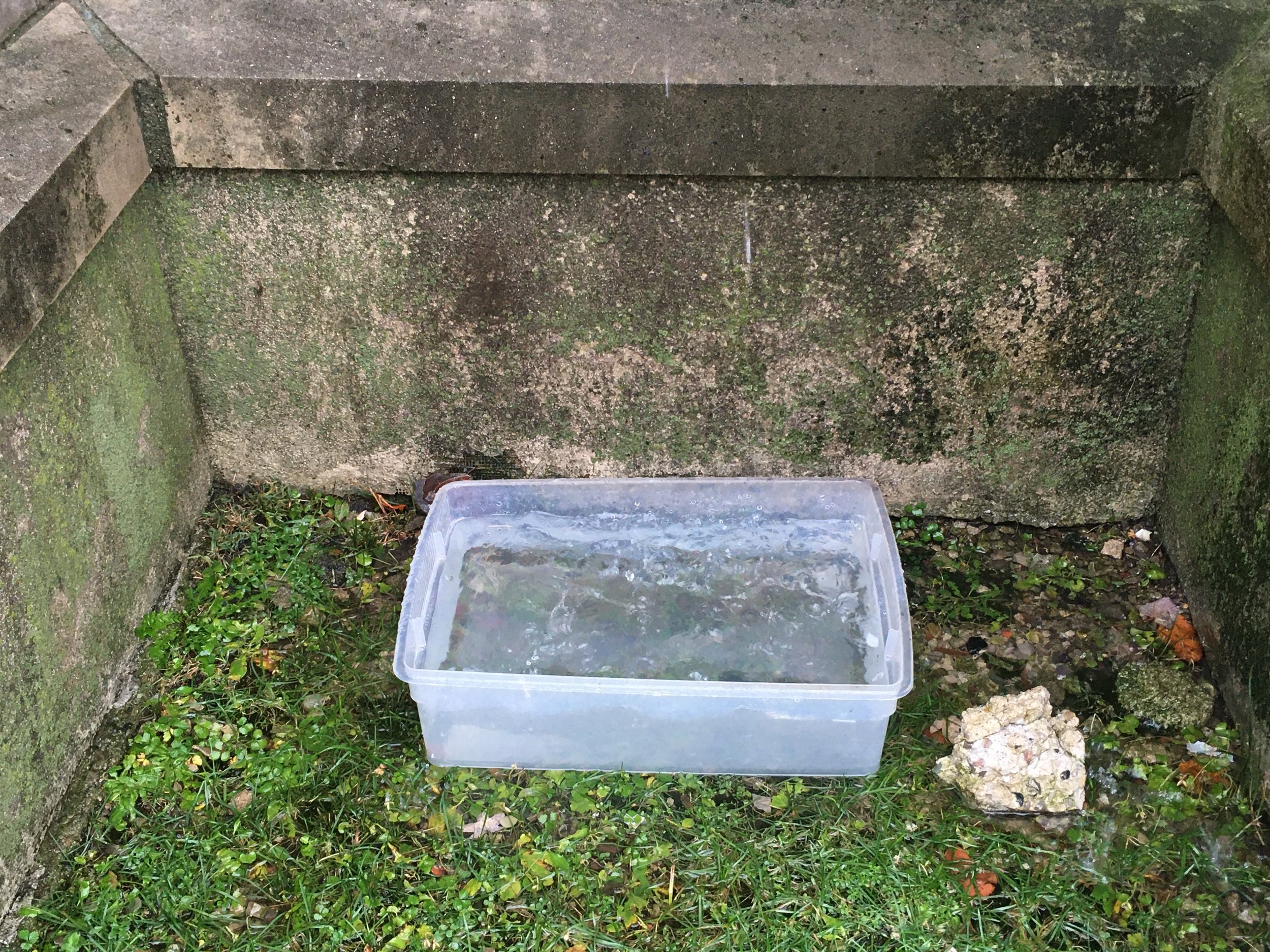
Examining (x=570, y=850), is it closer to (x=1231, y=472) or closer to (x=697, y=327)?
(x=697, y=327)

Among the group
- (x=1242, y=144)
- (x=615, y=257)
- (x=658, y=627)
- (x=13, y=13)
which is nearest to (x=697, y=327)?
(x=615, y=257)

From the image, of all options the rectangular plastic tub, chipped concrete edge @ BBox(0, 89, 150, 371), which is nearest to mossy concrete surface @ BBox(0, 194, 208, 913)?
chipped concrete edge @ BBox(0, 89, 150, 371)

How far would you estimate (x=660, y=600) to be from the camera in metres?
2.90

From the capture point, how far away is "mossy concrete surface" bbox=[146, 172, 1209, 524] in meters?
2.76

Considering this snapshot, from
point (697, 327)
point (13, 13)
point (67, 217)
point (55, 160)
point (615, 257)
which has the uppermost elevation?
point (13, 13)

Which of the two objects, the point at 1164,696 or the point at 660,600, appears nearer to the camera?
the point at 1164,696

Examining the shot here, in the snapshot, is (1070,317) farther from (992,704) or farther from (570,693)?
(570,693)

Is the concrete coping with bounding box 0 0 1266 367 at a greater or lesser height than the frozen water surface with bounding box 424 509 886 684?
greater

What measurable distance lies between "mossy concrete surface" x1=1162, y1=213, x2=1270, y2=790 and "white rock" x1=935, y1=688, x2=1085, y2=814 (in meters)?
0.45

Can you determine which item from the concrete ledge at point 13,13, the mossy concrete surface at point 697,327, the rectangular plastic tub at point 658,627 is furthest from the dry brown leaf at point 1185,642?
the concrete ledge at point 13,13

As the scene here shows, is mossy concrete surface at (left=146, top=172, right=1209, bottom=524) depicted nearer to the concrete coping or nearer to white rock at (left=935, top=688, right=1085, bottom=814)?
the concrete coping

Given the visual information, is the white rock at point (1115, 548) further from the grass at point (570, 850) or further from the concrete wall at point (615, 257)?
the grass at point (570, 850)

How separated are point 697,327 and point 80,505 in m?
1.60

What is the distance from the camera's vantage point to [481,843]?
2.45 metres
